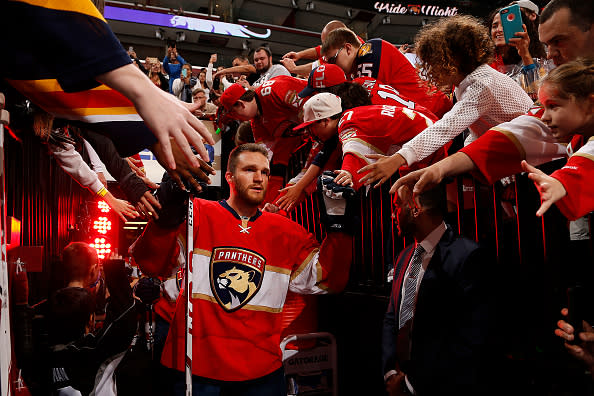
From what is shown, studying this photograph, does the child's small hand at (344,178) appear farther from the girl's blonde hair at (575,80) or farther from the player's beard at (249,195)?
the girl's blonde hair at (575,80)

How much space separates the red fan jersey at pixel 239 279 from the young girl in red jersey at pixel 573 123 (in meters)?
1.35

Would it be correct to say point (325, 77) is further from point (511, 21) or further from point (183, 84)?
point (183, 84)

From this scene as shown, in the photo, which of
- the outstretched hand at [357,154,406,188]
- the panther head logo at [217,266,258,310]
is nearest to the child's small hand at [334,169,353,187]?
the outstretched hand at [357,154,406,188]

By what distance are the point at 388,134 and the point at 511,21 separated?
41.4 inches

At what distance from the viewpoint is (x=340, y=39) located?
12.3ft

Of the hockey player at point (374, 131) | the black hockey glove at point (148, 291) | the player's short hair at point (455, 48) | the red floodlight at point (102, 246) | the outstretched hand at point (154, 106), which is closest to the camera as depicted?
the outstretched hand at point (154, 106)

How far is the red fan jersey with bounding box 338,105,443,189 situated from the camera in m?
2.51

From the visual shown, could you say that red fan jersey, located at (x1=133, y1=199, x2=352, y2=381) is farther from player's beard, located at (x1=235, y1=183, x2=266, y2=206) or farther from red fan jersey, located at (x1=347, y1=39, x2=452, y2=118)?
red fan jersey, located at (x1=347, y1=39, x2=452, y2=118)

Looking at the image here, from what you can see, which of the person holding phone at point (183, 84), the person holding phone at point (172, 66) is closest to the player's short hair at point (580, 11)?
the person holding phone at point (183, 84)

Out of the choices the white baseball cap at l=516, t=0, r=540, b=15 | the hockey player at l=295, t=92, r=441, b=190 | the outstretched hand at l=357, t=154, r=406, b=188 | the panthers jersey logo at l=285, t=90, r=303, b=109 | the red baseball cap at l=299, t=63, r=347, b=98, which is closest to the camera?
the outstretched hand at l=357, t=154, r=406, b=188

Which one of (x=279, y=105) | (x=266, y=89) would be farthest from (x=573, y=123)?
(x=266, y=89)

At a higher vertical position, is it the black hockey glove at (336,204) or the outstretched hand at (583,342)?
the black hockey glove at (336,204)

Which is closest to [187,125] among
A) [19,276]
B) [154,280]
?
[19,276]

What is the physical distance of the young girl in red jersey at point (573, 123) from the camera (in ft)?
4.31
